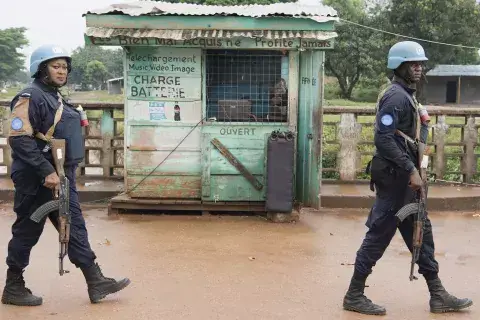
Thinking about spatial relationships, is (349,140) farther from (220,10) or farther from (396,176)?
(396,176)

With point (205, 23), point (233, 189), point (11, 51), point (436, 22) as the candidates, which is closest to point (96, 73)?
point (11, 51)

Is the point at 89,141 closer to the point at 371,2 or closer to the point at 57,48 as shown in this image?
the point at 57,48

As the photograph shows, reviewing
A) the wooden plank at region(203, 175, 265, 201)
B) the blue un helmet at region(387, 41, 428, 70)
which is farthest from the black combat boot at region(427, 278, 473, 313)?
the wooden plank at region(203, 175, 265, 201)

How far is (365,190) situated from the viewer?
8312 millimetres

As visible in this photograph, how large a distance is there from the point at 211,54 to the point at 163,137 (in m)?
1.17

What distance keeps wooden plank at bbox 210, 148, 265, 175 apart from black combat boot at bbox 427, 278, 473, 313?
3.13m

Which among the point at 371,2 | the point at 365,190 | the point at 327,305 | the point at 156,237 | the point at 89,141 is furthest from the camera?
the point at 371,2

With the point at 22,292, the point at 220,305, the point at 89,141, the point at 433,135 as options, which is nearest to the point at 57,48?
the point at 22,292

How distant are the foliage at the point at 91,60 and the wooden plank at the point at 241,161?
62.9 m

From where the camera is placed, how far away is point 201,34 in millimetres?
6773

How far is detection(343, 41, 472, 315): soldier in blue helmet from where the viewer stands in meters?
4.25

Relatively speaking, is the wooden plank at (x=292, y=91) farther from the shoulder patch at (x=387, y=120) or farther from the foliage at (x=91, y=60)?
the foliage at (x=91, y=60)

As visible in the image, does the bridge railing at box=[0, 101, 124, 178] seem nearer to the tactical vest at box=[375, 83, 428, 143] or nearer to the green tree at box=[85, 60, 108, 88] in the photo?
the tactical vest at box=[375, 83, 428, 143]

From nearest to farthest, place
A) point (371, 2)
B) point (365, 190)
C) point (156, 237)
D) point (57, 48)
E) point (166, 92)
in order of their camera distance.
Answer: point (57, 48)
point (156, 237)
point (166, 92)
point (365, 190)
point (371, 2)
